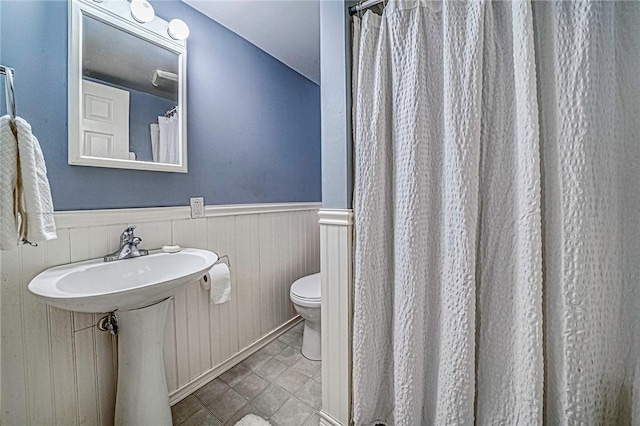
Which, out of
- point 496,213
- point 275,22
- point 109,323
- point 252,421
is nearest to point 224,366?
point 252,421

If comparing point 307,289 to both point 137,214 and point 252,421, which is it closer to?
point 252,421

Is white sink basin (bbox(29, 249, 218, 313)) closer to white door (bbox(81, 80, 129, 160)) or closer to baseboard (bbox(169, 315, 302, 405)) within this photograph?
white door (bbox(81, 80, 129, 160))

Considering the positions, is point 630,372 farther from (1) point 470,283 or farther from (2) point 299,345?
(2) point 299,345

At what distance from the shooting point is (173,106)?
1.26m

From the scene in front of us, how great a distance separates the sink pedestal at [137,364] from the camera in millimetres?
936

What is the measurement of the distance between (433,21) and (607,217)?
2.38 ft

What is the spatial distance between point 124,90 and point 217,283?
1028 millimetres

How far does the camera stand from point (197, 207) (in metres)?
1.35

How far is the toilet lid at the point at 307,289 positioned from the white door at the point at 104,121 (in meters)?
1.16

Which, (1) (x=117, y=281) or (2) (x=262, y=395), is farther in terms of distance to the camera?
(2) (x=262, y=395)

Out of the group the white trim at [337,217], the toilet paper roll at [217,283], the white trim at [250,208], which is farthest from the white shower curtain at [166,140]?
the white trim at [337,217]

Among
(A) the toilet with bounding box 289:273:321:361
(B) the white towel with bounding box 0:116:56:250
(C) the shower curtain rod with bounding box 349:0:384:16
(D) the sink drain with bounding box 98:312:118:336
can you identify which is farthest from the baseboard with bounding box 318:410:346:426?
(C) the shower curtain rod with bounding box 349:0:384:16

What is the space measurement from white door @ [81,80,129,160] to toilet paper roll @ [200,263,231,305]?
0.69 meters

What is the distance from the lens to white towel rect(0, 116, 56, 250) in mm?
660
